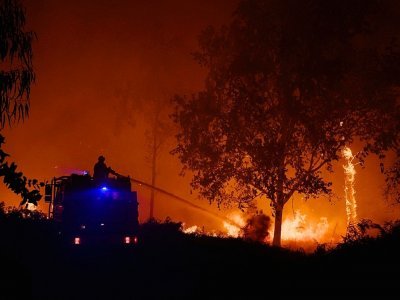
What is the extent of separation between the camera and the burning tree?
18625mm

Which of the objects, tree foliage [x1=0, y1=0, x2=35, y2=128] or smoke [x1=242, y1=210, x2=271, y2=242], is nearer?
tree foliage [x1=0, y1=0, x2=35, y2=128]

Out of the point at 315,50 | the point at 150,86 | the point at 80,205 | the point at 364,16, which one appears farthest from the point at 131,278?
the point at 150,86

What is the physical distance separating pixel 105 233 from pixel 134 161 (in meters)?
30.4

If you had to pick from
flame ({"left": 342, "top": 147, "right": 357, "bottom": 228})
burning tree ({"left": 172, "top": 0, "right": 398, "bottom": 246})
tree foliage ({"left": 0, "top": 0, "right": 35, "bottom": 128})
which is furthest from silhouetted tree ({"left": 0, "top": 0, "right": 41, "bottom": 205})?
flame ({"left": 342, "top": 147, "right": 357, "bottom": 228})

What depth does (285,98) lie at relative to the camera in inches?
757

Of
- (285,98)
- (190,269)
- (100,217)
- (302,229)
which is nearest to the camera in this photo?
(190,269)

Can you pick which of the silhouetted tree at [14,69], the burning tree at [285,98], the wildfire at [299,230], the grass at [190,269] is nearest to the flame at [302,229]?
the wildfire at [299,230]

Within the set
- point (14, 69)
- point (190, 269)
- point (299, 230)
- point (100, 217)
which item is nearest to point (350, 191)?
point (299, 230)

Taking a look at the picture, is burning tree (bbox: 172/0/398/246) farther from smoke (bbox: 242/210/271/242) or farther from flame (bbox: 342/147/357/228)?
flame (bbox: 342/147/357/228)

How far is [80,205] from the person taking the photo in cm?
1355

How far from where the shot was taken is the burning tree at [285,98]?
18.6 m

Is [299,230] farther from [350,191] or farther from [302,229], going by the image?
[350,191]

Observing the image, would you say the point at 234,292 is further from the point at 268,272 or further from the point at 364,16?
the point at 364,16

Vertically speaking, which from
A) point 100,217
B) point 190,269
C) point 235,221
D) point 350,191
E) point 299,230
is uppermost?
point 350,191
